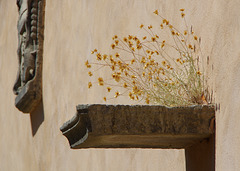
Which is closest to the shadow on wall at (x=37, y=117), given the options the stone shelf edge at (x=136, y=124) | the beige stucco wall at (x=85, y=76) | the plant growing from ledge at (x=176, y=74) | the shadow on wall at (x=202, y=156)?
the beige stucco wall at (x=85, y=76)

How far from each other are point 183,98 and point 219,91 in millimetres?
182

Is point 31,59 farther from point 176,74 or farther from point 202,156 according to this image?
point 202,156

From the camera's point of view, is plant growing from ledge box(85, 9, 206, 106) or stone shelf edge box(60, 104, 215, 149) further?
plant growing from ledge box(85, 9, 206, 106)

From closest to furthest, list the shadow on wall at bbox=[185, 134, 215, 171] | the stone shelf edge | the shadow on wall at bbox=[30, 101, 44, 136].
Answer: the stone shelf edge < the shadow on wall at bbox=[185, 134, 215, 171] < the shadow on wall at bbox=[30, 101, 44, 136]

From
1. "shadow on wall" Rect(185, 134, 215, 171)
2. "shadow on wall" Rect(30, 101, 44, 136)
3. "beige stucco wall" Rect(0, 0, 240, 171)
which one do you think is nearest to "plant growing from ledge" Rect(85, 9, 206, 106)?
"beige stucco wall" Rect(0, 0, 240, 171)

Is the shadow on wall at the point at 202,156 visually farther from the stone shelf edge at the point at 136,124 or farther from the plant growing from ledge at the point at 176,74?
the plant growing from ledge at the point at 176,74

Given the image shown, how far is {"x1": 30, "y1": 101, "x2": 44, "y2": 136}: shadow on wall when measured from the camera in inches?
209

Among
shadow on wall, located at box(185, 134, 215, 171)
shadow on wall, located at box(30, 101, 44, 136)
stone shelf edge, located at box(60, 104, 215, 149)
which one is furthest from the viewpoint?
shadow on wall, located at box(30, 101, 44, 136)

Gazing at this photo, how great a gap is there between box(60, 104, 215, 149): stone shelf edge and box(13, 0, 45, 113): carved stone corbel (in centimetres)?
293

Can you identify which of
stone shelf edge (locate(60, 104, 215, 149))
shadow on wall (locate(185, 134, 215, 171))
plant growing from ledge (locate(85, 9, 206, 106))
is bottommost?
shadow on wall (locate(185, 134, 215, 171))

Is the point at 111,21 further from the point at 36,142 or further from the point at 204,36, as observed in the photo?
the point at 36,142

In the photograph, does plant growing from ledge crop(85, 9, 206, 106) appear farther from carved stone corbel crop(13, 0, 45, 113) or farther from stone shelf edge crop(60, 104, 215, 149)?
carved stone corbel crop(13, 0, 45, 113)

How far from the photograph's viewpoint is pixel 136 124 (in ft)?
7.59

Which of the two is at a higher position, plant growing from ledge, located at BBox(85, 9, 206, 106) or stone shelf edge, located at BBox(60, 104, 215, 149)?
plant growing from ledge, located at BBox(85, 9, 206, 106)
